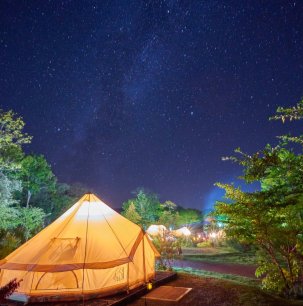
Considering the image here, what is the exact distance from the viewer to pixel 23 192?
3750cm

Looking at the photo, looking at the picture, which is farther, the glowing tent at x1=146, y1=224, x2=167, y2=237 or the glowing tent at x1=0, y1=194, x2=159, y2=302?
the glowing tent at x1=146, y1=224, x2=167, y2=237

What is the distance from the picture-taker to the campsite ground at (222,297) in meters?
7.22

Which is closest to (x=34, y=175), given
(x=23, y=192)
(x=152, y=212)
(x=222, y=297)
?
(x=23, y=192)

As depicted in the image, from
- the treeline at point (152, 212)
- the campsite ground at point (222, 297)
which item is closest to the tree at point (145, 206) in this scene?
the treeline at point (152, 212)

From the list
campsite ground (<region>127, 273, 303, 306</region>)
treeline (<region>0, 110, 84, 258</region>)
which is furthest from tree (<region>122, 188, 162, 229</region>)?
campsite ground (<region>127, 273, 303, 306</region>)

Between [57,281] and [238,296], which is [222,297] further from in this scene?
[57,281]

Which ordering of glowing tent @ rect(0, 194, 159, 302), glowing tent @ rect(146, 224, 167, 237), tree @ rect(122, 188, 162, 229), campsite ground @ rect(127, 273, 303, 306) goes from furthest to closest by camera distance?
1. tree @ rect(122, 188, 162, 229)
2. glowing tent @ rect(146, 224, 167, 237)
3. glowing tent @ rect(0, 194, 159, 302)
4. campsite ground @ rect(127, 273, 303, 306)

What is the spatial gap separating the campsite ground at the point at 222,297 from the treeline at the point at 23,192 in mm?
7384

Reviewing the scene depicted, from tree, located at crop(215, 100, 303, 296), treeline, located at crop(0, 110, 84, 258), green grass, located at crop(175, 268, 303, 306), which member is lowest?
green grass, located at crop(175, 268, 303, 306)

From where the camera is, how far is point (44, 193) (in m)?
39.9

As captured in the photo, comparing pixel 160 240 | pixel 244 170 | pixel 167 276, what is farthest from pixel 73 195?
pixel 244 170

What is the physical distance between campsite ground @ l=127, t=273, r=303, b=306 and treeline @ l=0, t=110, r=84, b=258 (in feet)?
24.2

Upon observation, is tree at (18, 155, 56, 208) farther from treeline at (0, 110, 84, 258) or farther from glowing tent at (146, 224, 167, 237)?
glowing tent at (146, 224, 167, 237)

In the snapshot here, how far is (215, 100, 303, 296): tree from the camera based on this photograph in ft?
21.2
